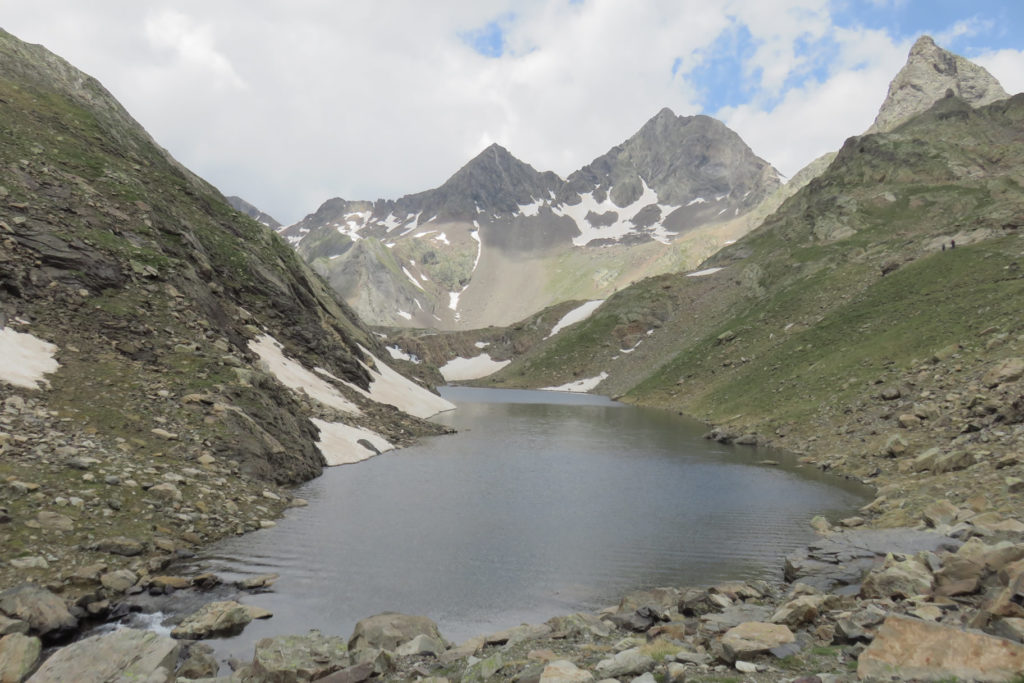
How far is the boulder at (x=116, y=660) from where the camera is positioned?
494 inches

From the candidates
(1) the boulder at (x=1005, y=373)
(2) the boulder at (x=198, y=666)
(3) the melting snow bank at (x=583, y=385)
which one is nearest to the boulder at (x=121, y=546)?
(2) the boulder at (x=198, y=666)

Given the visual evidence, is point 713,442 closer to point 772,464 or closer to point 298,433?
point 772,464

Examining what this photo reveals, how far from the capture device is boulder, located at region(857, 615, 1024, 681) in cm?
847

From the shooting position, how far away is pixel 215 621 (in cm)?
1630

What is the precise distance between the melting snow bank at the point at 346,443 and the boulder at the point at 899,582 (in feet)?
106

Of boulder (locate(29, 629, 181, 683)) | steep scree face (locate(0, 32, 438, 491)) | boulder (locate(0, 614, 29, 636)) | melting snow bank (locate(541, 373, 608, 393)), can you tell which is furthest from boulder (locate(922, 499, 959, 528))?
melting snow bank (locate(541, 373, 608, 393))

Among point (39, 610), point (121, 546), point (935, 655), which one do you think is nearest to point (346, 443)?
point (121, 546)

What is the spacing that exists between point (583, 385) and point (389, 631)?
143 metres

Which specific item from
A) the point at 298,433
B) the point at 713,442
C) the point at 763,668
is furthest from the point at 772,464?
the point at 763,668

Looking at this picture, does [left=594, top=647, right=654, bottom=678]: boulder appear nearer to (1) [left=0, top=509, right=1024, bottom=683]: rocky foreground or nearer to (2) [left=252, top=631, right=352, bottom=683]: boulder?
(1) [left=0, top=509, right=1024, bottom=683]: rocky foreground

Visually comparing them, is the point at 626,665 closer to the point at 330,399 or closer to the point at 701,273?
the point at 330,399

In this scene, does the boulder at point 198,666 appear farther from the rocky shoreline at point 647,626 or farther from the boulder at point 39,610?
the boulder at point 39,610

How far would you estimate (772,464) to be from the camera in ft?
147

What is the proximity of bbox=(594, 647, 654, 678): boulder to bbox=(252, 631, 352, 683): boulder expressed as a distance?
5388 millimetres
